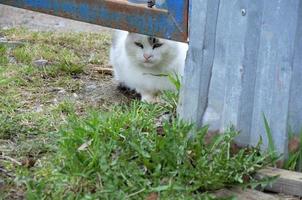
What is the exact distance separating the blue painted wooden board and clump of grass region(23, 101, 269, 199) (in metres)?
0.58

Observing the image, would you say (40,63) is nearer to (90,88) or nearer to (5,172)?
(90,88)

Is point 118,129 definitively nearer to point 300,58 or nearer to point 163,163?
point 163,163

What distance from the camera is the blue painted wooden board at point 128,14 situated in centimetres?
350

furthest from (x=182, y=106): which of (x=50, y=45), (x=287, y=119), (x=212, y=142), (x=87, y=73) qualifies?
(x=50, y=45)

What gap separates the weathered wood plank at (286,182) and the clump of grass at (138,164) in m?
0.05

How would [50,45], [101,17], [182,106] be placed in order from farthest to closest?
[50,45] → [101,17] → [182,106]

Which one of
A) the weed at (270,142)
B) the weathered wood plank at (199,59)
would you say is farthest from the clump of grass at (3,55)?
the weed at (270,142)

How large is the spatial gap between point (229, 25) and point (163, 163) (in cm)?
65

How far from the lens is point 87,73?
196 inches

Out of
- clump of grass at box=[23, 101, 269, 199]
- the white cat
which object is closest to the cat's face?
the white cat

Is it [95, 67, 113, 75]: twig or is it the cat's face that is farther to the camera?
[95, 67, 113, 75]: twig

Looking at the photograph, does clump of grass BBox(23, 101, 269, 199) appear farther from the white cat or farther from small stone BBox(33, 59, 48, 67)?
small stone BBox(33, 59, 48, 67)

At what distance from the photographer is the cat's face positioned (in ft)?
14.8

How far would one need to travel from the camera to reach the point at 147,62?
15.0ft
